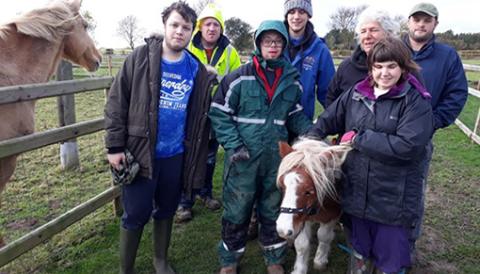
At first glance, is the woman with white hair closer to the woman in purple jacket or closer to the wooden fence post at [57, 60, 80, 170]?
the woman in purple jacket

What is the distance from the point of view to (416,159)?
2127mm

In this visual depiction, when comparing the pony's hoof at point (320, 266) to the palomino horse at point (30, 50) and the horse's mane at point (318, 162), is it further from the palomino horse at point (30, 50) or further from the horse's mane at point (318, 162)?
the palomino horse at point (30, 50)

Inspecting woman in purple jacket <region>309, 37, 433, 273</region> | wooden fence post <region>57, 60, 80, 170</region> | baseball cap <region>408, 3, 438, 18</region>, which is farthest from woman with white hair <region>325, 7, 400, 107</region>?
wooden fence post <region>57, 60, 80, 170</region>

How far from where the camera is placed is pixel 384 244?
7.39 feet

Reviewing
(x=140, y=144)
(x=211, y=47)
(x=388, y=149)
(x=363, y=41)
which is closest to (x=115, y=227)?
(x=140, y=144)

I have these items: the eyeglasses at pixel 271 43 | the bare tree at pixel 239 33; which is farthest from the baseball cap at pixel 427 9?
the bare tree at pixel 239 33

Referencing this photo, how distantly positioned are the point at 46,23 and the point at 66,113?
2.34 meters

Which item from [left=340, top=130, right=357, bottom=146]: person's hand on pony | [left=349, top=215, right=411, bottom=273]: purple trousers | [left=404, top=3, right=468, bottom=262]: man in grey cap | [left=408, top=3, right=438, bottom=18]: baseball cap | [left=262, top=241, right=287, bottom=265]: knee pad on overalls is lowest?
[left=262, top=241, right=287, bottom=265]: knee pad on overalls

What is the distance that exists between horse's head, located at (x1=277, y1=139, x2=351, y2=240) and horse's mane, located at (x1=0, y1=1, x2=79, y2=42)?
7.34 ft

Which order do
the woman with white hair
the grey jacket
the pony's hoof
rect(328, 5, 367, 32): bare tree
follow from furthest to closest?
1. rect(328, 5, 367, 32): bare tree
2. the pony's hoof
3. the woman with white hair
4. the grey jacket

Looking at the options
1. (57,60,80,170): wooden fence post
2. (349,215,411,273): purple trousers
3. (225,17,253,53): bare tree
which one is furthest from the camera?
(225,17,253,53): bare tree

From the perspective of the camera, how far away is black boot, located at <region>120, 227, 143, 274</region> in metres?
2.77

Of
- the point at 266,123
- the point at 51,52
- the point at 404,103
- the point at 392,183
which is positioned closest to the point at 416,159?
the point at 392,183

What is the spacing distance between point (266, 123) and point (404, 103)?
38.8 inches
